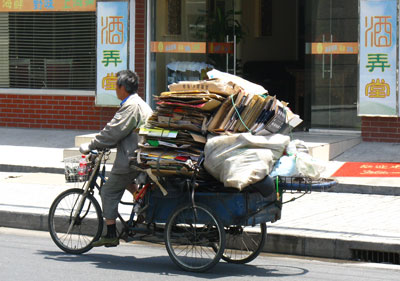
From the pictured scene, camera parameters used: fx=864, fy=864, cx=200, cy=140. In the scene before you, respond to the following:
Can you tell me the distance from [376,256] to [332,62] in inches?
326

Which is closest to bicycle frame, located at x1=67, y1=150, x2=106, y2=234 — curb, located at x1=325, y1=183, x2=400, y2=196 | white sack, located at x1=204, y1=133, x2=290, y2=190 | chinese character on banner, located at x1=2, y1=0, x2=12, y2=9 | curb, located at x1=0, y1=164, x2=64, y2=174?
white sack, located at x1=204, y1=133, x2=290, y2=190

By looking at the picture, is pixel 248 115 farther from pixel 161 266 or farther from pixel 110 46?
pixel 110 46

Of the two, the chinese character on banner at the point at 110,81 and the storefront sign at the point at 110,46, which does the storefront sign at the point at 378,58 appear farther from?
the chinese character on banner at the point at 110,81

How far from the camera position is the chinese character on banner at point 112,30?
16891mm

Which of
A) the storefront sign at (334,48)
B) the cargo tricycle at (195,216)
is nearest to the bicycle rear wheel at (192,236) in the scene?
the cargo tricycle at (195,216)

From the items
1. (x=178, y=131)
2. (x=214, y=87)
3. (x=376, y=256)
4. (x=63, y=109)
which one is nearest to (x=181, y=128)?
(x=178, y=131)

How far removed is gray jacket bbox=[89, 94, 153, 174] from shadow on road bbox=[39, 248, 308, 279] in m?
0.85

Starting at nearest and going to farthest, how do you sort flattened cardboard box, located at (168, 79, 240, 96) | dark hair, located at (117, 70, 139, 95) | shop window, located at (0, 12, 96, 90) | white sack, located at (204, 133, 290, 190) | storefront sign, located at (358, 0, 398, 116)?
white sack, located at (204, 133, 290, 190) → flattened cardboard box, located at (168, 79, 240, 96) → dark hair, located at (117, 70, 139, 95) → storefront sign, located at (358, 0, 398, 116) → shop window, located at (0, 12, 96, 90)

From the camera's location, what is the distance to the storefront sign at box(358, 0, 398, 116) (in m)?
14.6

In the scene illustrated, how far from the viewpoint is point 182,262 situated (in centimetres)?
755

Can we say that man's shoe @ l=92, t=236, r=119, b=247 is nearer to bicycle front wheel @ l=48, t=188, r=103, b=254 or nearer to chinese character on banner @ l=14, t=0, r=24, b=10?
bicycle front wheel @ l=48, t=188, r=103, b=254

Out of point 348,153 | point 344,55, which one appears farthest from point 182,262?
point 344,55

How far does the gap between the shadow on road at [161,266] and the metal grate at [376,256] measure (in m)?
0.80

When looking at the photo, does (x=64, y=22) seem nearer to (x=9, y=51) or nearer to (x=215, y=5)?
(x=9, y=51)
